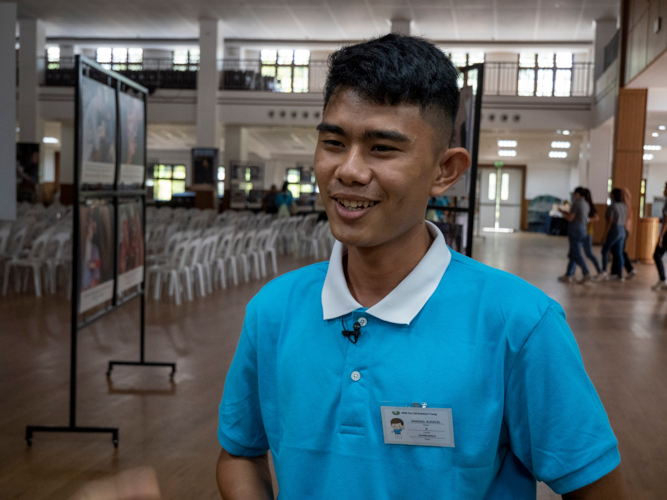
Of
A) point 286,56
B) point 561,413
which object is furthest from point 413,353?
point 286,56

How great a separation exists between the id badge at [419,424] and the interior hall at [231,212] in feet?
0.05

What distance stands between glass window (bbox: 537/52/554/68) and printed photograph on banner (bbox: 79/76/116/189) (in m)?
20.9

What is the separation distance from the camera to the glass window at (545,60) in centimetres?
2234

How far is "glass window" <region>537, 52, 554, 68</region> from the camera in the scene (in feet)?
73.3

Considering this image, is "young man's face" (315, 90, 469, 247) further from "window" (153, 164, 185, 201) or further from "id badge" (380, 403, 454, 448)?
"window" (153, 164, 185, 201)

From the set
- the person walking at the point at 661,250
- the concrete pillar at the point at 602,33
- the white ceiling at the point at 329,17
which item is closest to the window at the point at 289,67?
the white ceiling at the point at 329,17

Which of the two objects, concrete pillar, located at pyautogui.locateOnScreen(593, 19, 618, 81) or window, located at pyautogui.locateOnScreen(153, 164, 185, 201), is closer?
concrete pillar, located at pyautogui.locateOnScreen(593, 19, 618, 81)

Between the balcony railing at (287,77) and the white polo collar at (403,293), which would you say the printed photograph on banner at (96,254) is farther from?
the balcony railing at (287,77)

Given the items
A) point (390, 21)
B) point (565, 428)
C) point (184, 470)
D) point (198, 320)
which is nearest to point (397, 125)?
point (565, 428)

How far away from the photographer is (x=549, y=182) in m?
25.4

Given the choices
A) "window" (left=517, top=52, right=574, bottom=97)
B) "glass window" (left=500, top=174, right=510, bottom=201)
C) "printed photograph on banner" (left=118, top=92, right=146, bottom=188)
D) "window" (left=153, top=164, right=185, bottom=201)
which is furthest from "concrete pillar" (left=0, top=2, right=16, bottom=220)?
"window" (left=153, top=164, right=185, bottom=201)

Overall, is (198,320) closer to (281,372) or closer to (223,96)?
(281,372)

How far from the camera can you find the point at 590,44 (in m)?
20.2

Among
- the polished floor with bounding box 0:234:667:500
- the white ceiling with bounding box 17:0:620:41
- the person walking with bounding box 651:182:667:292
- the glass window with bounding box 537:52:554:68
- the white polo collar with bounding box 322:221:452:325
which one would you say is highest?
the white ceiling with bounding box 17:0:620:41
